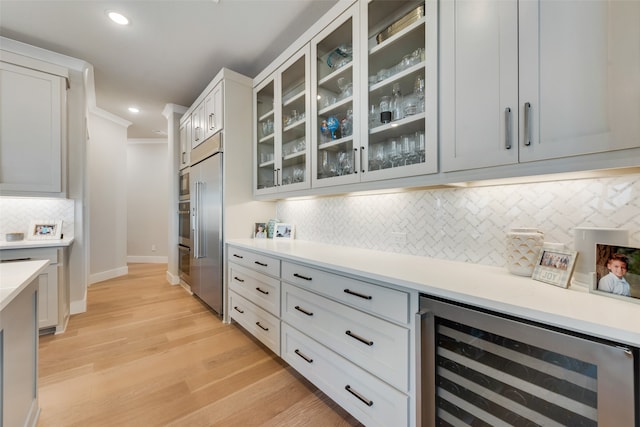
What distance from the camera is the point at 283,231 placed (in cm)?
286

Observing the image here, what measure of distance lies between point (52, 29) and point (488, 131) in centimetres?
379

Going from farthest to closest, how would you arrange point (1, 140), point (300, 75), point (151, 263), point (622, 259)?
1. point (151, 263)
2. point (1, 140)
3. point (300, 75)
4. point (622, 259)

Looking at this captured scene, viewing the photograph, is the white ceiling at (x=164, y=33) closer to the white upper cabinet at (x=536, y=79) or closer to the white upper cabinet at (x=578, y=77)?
the white upper cabinet at (x=536, y=79)

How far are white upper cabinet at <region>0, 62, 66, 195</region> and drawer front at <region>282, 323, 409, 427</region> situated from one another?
3.00 m

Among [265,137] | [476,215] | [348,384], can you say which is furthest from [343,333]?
[265,137]

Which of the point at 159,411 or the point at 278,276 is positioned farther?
the point at 278,276

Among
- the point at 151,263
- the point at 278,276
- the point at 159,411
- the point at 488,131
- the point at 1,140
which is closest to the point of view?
the point at 488,131

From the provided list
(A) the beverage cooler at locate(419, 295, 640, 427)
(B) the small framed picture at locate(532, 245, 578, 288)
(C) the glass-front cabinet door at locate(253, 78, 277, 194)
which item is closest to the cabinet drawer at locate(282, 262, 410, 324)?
(A) the beverage cooler at locate(419, 295, 640, 427)

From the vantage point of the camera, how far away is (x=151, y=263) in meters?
6.05

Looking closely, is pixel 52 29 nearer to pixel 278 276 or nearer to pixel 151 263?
pixel 278 276

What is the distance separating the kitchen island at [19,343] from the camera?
Answer: 1012 millimetres

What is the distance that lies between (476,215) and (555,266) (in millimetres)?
469

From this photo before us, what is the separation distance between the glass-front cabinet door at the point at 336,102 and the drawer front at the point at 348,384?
3.65ft

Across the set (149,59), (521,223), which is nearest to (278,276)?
(521,223)
